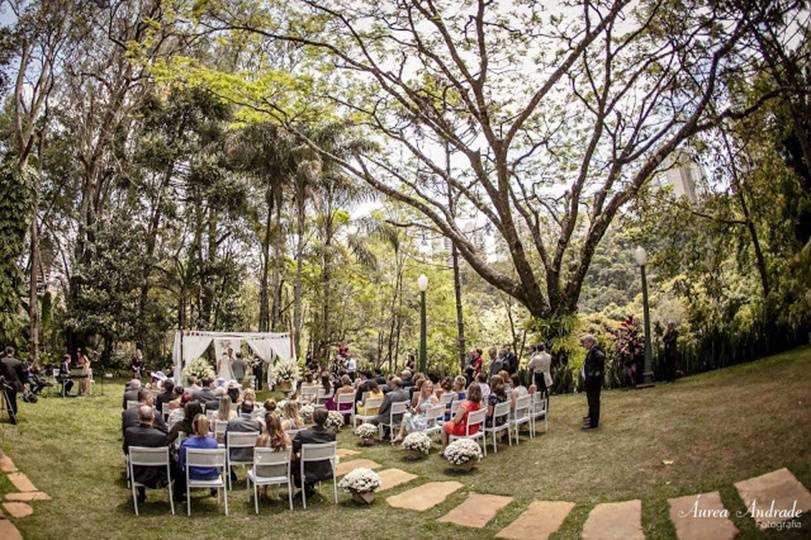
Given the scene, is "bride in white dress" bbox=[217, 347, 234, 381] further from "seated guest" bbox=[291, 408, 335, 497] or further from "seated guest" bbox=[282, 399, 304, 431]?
"seated guest" bbox=[291, 408, 335, 497]

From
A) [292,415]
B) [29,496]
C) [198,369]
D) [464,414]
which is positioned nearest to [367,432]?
[292,415]

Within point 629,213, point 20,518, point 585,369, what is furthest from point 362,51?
point 20,518

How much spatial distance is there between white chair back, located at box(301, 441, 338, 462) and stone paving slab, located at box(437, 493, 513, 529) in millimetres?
1604

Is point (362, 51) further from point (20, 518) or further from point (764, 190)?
point (20, 518)

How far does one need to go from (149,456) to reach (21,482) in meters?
1.87

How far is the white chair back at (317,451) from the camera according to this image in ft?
21.8

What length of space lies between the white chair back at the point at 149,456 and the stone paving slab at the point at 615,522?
4428mm

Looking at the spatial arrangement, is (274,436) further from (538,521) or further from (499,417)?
(499,417)

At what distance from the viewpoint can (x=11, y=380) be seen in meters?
9.88

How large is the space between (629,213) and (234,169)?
1716 cm

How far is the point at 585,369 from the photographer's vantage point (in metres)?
8.81

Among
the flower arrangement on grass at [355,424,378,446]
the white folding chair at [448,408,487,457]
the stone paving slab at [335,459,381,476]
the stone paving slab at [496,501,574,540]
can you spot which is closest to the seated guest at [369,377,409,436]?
the flower arrangement on grass at [355,424,378,446]

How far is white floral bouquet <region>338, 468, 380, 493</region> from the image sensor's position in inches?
255

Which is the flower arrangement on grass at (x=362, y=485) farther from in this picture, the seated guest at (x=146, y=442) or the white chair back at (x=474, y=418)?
the seated guest at (x=146, y=442)
